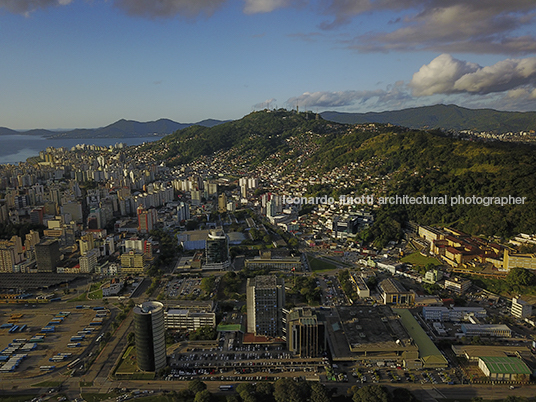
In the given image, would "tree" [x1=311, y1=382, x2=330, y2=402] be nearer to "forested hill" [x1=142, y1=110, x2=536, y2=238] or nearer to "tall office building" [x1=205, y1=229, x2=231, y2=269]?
"tall office building" [x1=205, y1=229, x2=231, y2=269]

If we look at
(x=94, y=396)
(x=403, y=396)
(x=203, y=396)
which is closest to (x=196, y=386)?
(x=203, y=396)

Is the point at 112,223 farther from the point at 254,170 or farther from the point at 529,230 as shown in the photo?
the point at 529,230

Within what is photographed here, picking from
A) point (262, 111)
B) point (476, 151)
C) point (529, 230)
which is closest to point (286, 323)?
point (529, 230)

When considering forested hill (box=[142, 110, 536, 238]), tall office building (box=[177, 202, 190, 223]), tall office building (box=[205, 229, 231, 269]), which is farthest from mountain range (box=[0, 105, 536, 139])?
tall office building (box=[205, 229, 231, 269])

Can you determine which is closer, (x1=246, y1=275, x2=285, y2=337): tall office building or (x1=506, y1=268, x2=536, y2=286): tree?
(x1=246, y1=275, x2=285, y2=337): tall office building

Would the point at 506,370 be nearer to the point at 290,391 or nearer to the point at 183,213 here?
the point at 290,391
